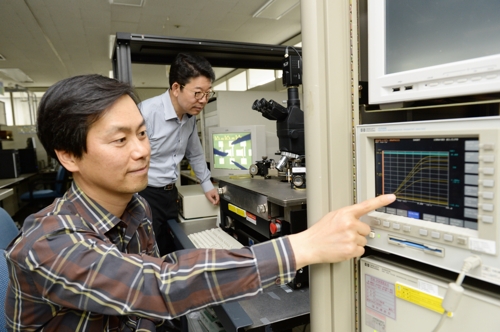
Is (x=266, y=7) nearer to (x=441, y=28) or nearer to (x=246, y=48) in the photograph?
(x=246, y=48)

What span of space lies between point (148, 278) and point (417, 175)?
51 centimetres

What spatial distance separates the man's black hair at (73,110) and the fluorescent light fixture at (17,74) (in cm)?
753

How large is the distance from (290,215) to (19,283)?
0.67m

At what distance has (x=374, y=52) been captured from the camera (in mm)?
603

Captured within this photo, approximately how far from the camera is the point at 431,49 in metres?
0.54

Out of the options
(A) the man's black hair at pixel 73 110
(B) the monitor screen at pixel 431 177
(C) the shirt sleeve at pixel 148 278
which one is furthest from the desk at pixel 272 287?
(A) the man's black hair at pixel 73 110

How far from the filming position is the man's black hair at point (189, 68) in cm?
167

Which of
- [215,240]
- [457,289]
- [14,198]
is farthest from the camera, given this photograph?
[14,198]

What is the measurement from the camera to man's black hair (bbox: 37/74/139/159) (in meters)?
0.73

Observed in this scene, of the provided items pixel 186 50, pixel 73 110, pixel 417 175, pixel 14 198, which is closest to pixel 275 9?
pixel 186 50

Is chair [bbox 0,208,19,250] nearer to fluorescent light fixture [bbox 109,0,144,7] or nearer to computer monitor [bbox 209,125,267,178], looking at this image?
computer monitor [bbox 209,125,267,178]

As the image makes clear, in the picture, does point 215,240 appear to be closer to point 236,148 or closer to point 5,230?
point 5,230

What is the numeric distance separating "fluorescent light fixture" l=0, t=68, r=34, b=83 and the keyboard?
7.22 meters

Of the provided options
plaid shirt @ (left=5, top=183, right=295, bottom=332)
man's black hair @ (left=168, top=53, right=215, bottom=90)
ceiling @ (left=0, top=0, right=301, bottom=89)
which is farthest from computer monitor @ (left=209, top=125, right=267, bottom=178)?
ceiling @ (left=0, top=0, right=301, bottom=89)
